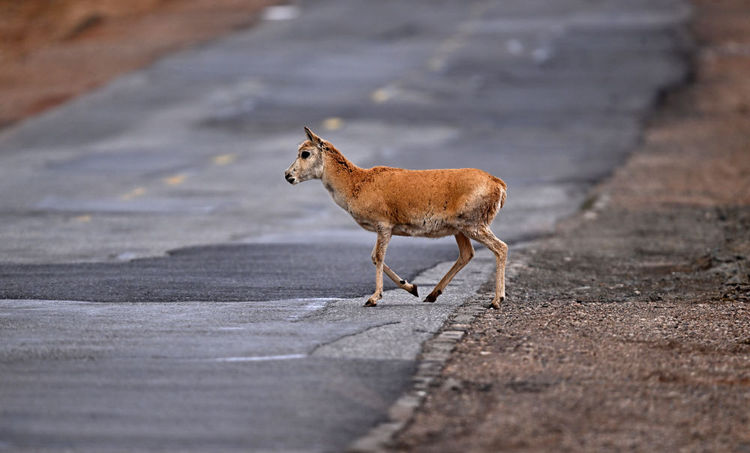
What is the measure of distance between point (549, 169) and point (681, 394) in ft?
59.1

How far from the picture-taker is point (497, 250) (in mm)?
12211

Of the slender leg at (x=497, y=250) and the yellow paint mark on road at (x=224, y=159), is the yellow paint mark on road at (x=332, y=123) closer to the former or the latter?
the yellow paint mark on road at (x=224, y=159)

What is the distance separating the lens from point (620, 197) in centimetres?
2311

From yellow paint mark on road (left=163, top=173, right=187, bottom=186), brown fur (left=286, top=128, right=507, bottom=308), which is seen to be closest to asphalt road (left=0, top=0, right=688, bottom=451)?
yellow paint mark on road (left=163, top=173, right=187, bottom=186)

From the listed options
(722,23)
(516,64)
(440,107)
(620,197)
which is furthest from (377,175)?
(722,23)

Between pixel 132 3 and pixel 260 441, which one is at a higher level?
pixel 132 3

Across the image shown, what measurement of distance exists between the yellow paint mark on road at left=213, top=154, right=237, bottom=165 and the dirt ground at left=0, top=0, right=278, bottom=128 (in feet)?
31.5

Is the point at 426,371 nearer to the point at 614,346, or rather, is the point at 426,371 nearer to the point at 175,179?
the point at 614,346

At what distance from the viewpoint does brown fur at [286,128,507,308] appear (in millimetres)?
11977

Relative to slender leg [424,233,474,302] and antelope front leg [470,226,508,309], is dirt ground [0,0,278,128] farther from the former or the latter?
antelope front leg [470,226,508,309]

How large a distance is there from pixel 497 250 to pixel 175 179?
1416 cm

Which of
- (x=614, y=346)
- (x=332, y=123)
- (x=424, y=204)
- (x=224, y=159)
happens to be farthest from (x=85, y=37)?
(x=614, y=346)

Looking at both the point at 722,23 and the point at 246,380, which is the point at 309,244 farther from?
the point at 722,23

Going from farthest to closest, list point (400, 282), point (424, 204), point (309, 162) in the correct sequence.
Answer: point (309, 162), point (400, 282), point (424, 204)
